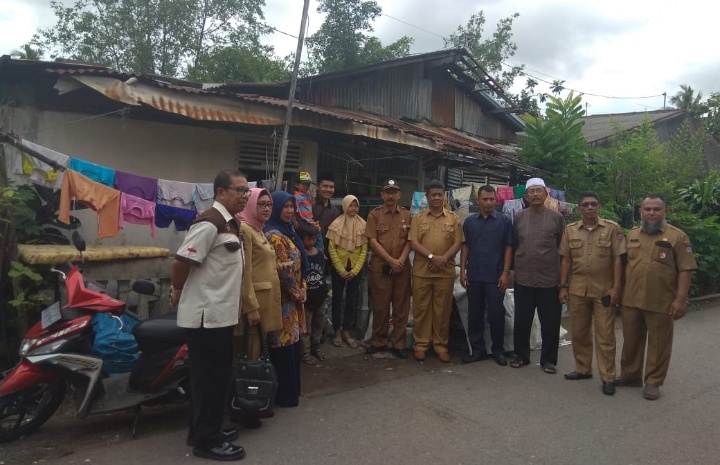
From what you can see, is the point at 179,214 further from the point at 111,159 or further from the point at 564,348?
the point at 564,348

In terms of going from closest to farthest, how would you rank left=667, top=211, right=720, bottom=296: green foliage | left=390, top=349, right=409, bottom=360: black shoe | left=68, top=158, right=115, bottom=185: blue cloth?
1. left=68, top=158, right=115, bottom=185: blue cloth
2. left=390, top=349, right=409, bottom=360: black shoe
3. left=667, top=211, right=720, bottom=296: green foliage

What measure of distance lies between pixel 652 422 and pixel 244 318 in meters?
3.17

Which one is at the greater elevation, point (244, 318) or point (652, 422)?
point (244, 318)

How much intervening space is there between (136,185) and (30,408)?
2.56m

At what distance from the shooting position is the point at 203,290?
10.4ft

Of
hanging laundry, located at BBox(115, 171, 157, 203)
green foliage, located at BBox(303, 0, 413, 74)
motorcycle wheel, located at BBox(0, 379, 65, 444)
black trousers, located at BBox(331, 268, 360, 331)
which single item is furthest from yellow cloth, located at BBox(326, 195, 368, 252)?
green foliage, located at BBox(303, 0, 413, 74)

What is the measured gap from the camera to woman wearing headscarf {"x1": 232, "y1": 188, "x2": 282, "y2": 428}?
3.76m

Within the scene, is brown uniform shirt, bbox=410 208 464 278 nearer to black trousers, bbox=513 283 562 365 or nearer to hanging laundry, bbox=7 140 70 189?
black trousers, bbox=513 283 562 365

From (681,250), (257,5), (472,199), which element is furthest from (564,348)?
(257,5)

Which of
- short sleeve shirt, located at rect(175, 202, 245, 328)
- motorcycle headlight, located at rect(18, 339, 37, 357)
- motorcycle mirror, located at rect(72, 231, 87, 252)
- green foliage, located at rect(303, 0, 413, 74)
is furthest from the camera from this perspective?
green foliage, located at rect(303, 0, 413, 74)

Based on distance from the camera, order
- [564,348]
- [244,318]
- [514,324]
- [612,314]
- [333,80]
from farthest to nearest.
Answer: [333,80] → [564,348] → [514,324] → [612,314] → [244,318]

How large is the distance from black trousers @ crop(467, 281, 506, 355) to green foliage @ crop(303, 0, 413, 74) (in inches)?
578

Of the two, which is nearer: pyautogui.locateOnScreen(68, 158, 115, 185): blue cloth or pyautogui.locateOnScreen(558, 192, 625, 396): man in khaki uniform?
pyautogui.locateOnScreen(558, 192, 625, 396): man in khaki uniform

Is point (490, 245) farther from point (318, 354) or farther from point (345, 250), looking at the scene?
point (318, 354)
